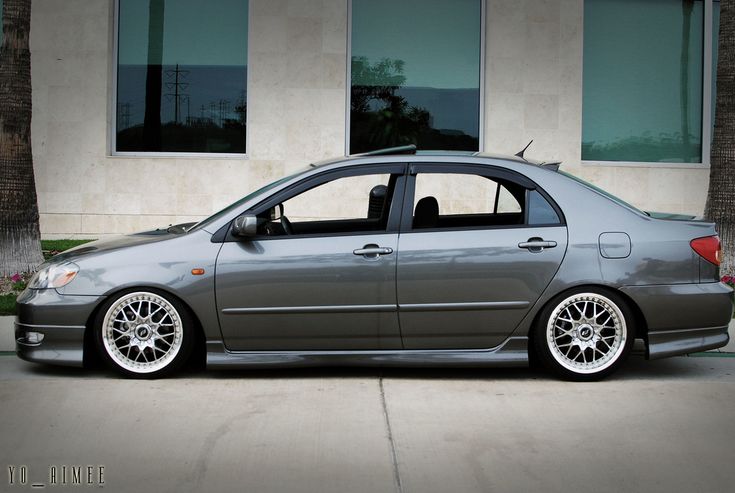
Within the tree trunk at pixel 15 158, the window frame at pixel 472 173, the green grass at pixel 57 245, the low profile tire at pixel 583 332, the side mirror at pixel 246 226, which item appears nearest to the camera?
the side mirror at pixel 246 226

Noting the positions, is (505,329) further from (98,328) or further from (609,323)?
(98,328)

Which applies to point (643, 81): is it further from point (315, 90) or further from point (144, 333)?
point (144, 333)

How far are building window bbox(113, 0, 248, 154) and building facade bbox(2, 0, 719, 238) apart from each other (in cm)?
2

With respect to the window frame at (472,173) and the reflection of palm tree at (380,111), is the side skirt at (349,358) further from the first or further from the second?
the reflection of palm tree at (380,111)

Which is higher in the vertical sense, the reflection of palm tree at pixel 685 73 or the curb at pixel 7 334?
the reflection of palm tree at pixel 685 73

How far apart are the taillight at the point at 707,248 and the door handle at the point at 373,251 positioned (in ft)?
6.52

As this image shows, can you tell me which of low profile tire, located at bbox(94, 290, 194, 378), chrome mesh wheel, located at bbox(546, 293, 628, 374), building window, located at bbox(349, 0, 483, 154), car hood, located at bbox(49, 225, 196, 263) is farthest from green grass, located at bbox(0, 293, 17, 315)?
building window, located at bbox(349, 0, 483, 154)

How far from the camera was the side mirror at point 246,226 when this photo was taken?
5.91 meters

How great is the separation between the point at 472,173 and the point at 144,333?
237 centimetres

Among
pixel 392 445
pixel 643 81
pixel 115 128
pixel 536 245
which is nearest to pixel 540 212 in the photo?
pixel 536 245

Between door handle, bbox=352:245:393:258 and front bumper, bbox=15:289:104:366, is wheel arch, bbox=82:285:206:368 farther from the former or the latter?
door handle, bbox=352:245:393:258

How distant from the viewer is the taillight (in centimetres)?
610

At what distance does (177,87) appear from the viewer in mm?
13945

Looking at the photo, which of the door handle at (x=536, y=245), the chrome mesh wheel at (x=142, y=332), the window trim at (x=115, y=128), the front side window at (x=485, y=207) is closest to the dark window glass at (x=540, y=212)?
the front side window at (x=485, y=207)
